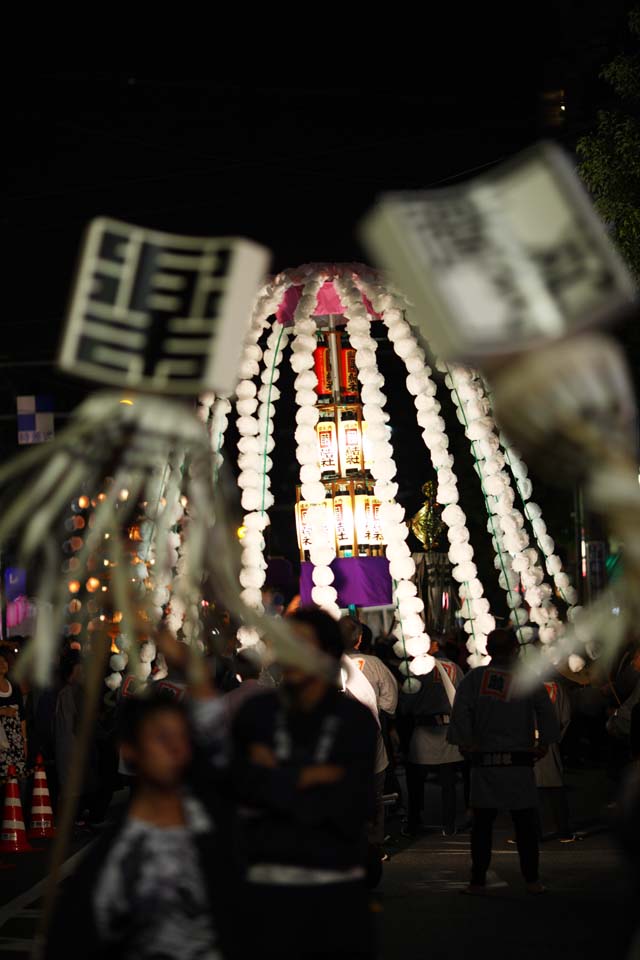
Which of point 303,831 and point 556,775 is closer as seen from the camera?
point 303,831

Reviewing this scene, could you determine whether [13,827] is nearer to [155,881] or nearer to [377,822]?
[377,822]

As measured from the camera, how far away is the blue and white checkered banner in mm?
25766

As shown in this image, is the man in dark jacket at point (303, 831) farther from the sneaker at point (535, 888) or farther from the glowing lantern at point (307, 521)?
the glowing lantern at point (307, 521)

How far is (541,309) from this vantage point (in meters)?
4.02

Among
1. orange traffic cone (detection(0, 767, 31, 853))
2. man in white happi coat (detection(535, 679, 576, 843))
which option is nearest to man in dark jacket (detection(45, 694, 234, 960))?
man in white happi coat (detection(535, 679, 576, 843))

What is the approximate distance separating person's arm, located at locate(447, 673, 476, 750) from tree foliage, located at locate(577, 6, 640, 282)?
6.60 meters

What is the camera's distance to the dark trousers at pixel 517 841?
10.4 meters

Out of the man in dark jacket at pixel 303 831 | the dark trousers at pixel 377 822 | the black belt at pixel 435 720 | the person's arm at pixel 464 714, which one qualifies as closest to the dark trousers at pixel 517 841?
the person's arm at pixel 464 714

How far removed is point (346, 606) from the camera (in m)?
13.7

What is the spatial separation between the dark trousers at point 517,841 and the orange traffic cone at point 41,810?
5.18 meters

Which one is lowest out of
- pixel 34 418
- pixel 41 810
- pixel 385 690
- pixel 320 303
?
pixel 41 810

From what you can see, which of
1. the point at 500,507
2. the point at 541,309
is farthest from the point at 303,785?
the point at 500,507

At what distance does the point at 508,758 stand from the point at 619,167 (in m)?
7.44

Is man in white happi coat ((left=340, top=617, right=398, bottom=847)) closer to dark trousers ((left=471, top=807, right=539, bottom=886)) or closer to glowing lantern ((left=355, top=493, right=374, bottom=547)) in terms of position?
dark trousers ((left=471, top=807, right=539, bottom=886))
